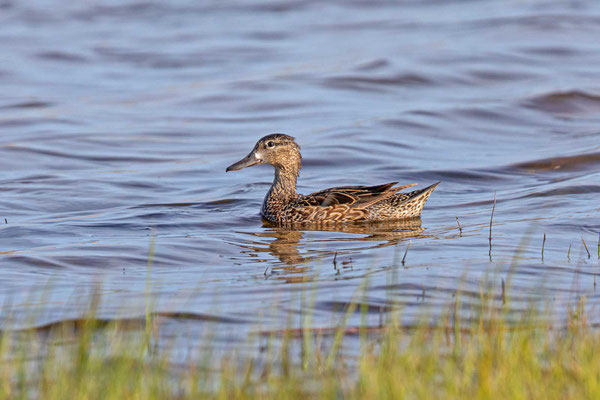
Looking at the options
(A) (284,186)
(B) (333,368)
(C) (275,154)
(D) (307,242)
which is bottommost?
(B) (333,368)

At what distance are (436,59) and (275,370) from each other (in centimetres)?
1663

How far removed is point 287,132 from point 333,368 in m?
10.9

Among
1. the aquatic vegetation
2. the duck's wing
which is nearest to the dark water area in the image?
the duck's wing

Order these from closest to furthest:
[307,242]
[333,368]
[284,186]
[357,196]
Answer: [333,368] < [307,242] < [357,196] < [284,186]

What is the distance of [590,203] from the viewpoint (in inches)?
429

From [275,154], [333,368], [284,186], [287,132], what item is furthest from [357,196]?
[287,132]

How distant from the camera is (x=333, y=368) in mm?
5344

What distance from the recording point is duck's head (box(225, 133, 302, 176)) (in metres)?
11.3

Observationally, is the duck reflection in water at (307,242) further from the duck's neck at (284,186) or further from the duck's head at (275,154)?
the duck's head at (275,154)

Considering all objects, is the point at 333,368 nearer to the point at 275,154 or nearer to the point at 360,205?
the point at 360,205

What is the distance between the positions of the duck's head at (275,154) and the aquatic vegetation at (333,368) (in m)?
5.42

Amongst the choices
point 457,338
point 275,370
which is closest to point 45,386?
point 275,370

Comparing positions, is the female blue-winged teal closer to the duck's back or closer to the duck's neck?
the duck's back

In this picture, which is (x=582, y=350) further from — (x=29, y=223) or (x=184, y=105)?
(x=184, y=105)
